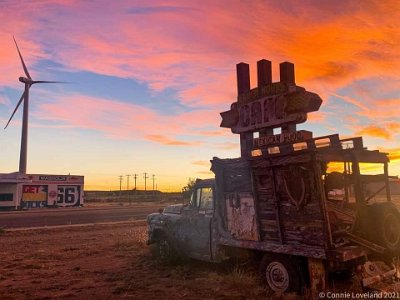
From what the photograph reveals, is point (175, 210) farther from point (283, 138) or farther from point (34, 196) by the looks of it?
point (34, 196)

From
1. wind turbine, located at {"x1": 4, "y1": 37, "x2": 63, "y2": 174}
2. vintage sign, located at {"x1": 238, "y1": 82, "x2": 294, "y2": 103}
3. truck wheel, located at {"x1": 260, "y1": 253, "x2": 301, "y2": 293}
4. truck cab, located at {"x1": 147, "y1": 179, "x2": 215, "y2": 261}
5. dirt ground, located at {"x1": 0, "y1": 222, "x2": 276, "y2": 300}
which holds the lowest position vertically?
dirt ground, located at {"x1": 0, "y1": 222, "x2": 276, "y2": 300}

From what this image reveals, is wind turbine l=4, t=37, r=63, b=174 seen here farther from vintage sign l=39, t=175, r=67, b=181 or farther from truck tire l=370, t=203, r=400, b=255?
truck tire l=370, t=203, r=400, b=255

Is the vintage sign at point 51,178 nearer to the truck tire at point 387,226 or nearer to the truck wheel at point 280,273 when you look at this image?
the truck wheel at point 280,273

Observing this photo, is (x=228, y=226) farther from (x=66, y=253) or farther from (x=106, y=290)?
(x=66, y=253)

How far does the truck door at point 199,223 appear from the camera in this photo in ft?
32.4

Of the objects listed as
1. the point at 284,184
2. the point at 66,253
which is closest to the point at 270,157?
the point at 284,184

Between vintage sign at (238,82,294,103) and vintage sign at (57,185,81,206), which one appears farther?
vintage sign at (57,185,81,206)

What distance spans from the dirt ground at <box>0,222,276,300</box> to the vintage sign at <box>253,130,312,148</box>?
3321mm

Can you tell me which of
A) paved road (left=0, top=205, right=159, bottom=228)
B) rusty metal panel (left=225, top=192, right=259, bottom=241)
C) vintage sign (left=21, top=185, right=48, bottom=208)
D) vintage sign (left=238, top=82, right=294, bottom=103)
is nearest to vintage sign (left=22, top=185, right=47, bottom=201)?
vintage sign (left=21, top=185, right=48, bottom=208)

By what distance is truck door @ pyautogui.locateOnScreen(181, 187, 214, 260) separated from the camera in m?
9.87

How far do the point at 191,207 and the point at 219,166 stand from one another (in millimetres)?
2092

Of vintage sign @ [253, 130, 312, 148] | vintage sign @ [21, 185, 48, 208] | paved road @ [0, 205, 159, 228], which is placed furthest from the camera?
vintage sign @ [21, 185, 48, 208]

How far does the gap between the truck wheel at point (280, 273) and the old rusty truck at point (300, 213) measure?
0.06ft

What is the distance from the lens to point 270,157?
7.73 metres
